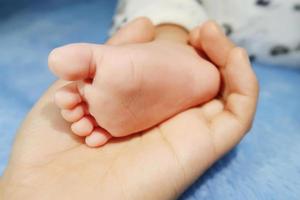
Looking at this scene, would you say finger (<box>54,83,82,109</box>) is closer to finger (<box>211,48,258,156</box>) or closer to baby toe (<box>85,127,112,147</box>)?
baby toe (<box>85,127,112,147</box>)

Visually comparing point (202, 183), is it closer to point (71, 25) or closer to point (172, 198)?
point (172, 198)

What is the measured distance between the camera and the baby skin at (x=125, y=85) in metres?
0.48

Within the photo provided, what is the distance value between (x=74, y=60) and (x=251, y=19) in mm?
458

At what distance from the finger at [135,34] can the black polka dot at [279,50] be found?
25cm

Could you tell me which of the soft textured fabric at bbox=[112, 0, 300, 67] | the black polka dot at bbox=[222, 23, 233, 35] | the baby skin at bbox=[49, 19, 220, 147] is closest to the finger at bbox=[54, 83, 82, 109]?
the baby skin at bbox=[49, 19, 220, 147]

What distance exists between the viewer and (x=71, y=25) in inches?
38.5

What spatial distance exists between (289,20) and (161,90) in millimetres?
374

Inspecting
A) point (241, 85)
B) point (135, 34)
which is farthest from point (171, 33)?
point (241, 85)

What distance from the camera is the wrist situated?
2.36 feet

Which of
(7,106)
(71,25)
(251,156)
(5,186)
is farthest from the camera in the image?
(71,25)

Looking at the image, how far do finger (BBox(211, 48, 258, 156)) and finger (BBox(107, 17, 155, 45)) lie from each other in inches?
6.1

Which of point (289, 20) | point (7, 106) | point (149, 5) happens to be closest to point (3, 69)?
point (7, 106)

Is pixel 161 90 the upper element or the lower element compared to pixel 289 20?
upper

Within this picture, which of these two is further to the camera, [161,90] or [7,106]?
[7,106]
